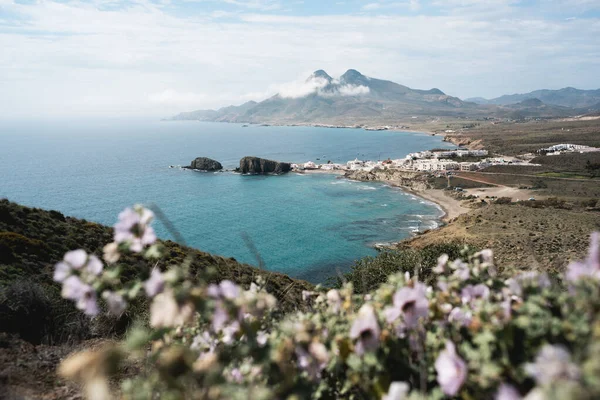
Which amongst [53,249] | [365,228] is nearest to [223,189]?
[365,228]

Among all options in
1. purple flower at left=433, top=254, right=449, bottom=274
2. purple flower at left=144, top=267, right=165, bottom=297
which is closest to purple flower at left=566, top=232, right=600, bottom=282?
purple flower at left=433, top=254, right=449, bottom=274

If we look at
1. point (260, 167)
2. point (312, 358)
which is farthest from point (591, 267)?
point (260, 167)

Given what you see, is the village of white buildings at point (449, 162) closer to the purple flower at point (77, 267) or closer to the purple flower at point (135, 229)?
the purple flower at point (135, 229)

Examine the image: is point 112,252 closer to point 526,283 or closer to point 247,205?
point 526,283

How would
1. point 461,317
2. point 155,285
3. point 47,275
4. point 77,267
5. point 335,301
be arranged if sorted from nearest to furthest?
point 155,285 → point 77,267 → point 461,317 → point 335,301 → point 47,275

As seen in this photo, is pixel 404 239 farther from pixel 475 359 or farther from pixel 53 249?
pixel 475 359

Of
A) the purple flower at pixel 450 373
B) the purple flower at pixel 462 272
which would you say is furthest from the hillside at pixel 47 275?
the purple flower at pixel 462 272

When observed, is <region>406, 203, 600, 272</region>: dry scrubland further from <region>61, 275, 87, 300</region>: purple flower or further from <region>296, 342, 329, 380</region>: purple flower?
<region>61, 275, 87, 300</region>: purple flower

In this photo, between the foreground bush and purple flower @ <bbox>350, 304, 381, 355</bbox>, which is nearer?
the foreground bush
